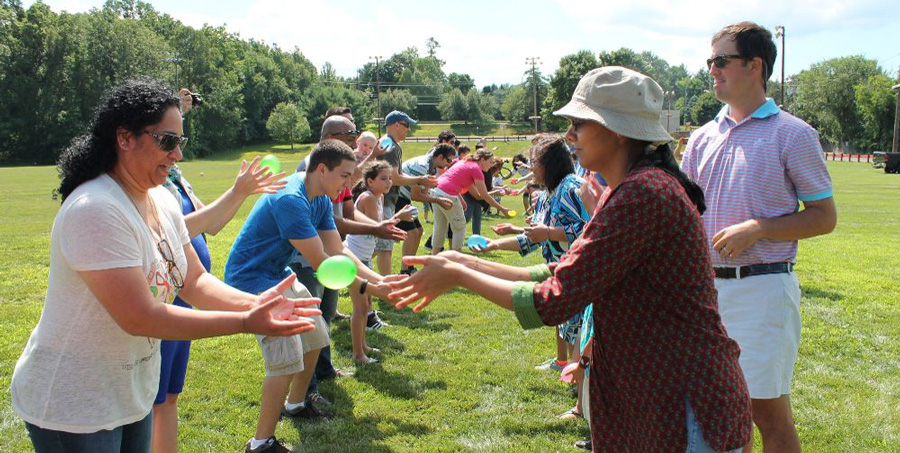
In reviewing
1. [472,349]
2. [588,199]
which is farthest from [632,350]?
[472,349]

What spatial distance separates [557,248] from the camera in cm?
564

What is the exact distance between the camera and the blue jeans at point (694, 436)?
227cm

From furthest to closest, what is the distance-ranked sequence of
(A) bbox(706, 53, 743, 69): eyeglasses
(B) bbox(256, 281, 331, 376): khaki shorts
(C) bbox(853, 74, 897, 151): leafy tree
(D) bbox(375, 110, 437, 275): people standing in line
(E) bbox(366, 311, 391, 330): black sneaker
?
(C) bbox(853, 74, 897, 151): leafy tree
(D) bbox(375, 110, 437, 275): people standing in line
(E) bbox(366, 311, 391, 330): black sneaker
(B) bbox(256, 281, 331, 376): khaki shorts
(A) bbox(706, 53, 743, 69): eyeglasses

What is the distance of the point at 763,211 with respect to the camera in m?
3.56

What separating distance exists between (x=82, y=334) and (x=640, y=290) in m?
2.05

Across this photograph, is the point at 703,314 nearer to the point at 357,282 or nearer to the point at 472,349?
the point at 357,282

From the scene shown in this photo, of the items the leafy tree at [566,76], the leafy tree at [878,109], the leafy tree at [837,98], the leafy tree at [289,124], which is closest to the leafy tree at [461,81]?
the leafy tree at [566,76]

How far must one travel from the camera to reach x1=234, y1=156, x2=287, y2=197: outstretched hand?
4.11 meters

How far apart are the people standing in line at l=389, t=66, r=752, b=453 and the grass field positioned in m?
2.83

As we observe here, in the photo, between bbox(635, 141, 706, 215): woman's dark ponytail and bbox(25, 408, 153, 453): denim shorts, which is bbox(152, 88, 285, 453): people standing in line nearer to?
bbox(25, 408, 153, 453): denim shorts

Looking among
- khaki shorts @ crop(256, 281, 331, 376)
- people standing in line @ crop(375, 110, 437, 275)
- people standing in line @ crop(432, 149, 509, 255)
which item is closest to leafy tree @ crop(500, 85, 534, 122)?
people standing in line @ crop(432, 149, 509, 255)

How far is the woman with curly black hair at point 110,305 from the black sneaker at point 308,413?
2.78m

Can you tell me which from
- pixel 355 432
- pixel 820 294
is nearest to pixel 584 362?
A: pixel 355 432

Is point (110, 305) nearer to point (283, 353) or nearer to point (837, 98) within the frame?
point (283, 353)
